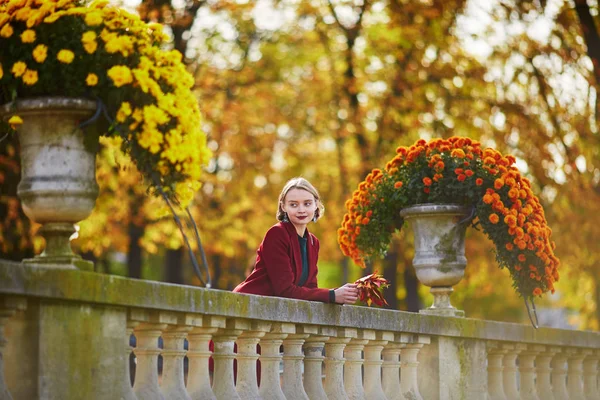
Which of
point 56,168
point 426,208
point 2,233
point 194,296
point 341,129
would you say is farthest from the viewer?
point 341,129

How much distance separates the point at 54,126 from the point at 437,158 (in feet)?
11.5

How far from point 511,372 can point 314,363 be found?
2.65 m

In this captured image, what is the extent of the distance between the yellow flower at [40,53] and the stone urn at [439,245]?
3.43m

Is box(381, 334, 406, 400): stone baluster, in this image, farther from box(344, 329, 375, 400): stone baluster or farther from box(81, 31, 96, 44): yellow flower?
box(81, 31, 96, 44): yellow flower

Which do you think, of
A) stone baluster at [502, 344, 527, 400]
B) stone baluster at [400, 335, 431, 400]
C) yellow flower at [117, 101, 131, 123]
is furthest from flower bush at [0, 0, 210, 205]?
stone baluster at [502, 344, 527, 400]

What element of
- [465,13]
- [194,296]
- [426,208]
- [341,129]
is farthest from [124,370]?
[341,129]

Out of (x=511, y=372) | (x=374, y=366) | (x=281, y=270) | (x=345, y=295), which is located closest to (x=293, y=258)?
(x=281, y=270)

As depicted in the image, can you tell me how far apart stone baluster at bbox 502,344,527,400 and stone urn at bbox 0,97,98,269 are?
436 centimetres

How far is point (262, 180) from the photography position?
24531mm

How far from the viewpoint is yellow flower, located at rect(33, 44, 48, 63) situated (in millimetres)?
4699

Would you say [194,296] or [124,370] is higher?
[194,296]

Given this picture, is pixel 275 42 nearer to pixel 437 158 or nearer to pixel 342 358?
pixel 437 158

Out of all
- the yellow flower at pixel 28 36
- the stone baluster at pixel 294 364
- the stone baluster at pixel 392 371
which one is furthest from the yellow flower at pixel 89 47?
the stone baluster at pixel 392 371

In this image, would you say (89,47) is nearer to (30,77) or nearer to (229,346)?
(30,77)
